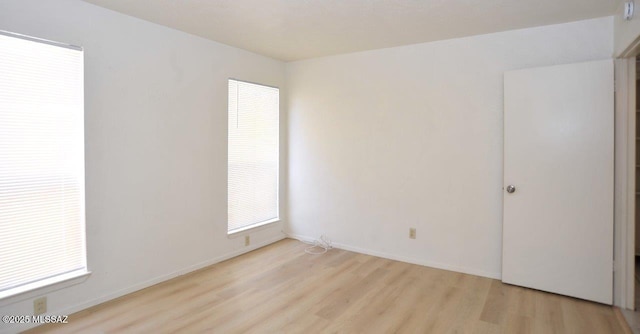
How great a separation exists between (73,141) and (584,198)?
4323mm

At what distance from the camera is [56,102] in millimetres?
2701

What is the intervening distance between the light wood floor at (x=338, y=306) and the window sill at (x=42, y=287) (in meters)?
0.27

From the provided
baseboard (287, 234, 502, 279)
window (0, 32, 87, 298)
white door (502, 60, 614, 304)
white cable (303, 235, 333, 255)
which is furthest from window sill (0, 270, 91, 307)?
white door (502, 60, 614, 304)

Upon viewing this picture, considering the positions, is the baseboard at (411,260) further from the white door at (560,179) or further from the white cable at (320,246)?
the white door at (560,179)

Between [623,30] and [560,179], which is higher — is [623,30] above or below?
above

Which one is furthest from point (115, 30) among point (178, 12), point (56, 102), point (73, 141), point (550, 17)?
point (550, 17)

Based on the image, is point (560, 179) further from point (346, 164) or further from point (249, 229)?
point (249, 229)

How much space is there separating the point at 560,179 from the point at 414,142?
4.74ft

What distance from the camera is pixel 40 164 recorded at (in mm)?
2639

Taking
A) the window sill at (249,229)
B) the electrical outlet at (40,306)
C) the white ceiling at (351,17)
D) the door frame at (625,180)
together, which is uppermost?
the white ceiling at (351,17)

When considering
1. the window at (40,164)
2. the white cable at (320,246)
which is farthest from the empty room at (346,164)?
the white cable at (320,246)

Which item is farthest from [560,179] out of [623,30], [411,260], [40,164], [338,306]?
[40,164]

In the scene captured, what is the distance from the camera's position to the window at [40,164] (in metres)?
2.47

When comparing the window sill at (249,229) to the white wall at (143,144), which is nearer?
the white wall at (143,144)
